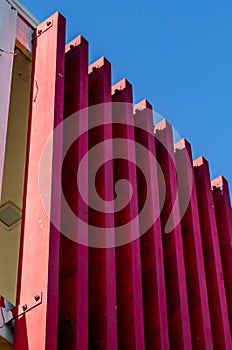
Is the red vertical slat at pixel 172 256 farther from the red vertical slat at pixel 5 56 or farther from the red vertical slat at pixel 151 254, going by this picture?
the red vertical slat at pixel 5 56

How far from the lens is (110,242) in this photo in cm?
712

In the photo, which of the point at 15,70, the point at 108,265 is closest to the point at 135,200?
the point at 108,265

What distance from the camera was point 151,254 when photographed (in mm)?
7820

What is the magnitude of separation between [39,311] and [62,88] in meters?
2.28

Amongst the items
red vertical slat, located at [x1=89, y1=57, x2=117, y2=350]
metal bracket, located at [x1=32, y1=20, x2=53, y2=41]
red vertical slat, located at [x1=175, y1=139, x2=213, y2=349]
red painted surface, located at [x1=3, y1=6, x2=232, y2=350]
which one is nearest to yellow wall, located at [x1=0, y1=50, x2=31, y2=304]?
metal bracket, located at [x1=32, y1=20, x2=53, y2=41]

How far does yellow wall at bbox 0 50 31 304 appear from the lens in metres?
7.29

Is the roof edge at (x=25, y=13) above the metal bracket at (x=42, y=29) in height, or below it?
above

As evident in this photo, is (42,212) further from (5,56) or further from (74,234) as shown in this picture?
(5,56)

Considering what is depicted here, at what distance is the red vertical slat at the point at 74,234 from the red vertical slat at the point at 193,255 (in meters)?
1.85

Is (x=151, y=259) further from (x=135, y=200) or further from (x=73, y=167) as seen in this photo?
(x=73, y=167)

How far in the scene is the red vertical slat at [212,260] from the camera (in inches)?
335

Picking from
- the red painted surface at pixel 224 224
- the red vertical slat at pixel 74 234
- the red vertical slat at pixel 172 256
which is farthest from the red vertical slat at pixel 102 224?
the red painted surface at pixel 224 224

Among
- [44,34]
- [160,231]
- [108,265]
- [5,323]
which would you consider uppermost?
[44,34]

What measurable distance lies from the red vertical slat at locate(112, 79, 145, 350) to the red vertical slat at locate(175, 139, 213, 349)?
3.63 ft
